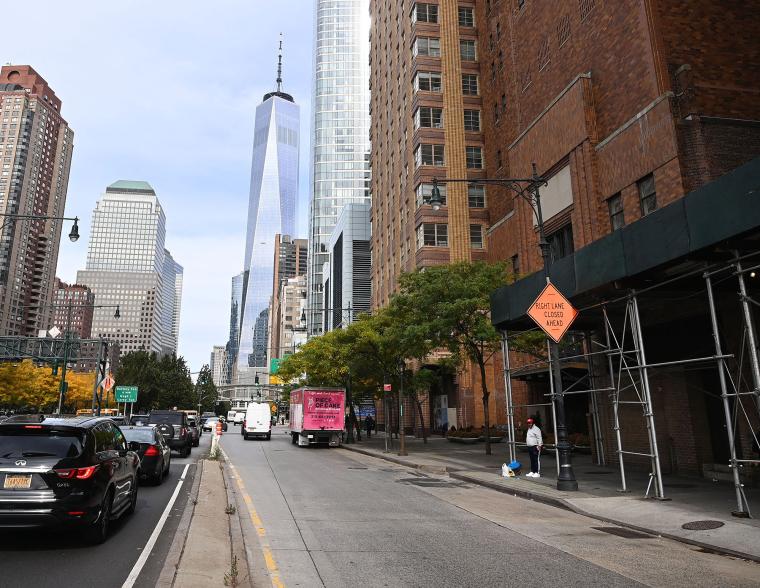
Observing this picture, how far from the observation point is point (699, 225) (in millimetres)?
11023

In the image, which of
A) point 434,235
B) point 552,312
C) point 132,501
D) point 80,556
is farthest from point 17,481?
point 434,235

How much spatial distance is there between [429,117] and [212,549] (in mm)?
49077

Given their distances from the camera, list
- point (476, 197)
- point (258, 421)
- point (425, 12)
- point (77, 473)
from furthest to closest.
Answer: point (425, 12), point (476, 197), point (258, 421), point (77, 473)

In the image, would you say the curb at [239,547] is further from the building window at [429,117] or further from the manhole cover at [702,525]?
the building window at [429,117]

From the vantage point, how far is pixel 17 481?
295 inches

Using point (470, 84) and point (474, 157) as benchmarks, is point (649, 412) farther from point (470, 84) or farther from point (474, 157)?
point (470, 84)

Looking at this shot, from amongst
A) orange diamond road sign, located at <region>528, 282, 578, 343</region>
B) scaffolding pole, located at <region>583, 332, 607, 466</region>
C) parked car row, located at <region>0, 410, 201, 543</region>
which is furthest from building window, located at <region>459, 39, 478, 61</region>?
parked car row, located at <region>0, 410, 201, 543</region>

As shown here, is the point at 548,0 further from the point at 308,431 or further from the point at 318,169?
the point at 318,169

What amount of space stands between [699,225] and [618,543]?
20.1 feet

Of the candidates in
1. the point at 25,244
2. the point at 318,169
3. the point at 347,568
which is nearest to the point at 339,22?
the point at 318,169

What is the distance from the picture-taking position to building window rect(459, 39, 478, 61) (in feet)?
176

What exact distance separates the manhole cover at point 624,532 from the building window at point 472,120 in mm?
45594

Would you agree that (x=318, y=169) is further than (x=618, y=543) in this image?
Yes

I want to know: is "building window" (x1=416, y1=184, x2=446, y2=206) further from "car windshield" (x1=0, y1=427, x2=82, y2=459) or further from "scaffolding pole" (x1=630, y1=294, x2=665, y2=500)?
"car windshield" (x1=0, y1=427, x2=82, y2=459)
